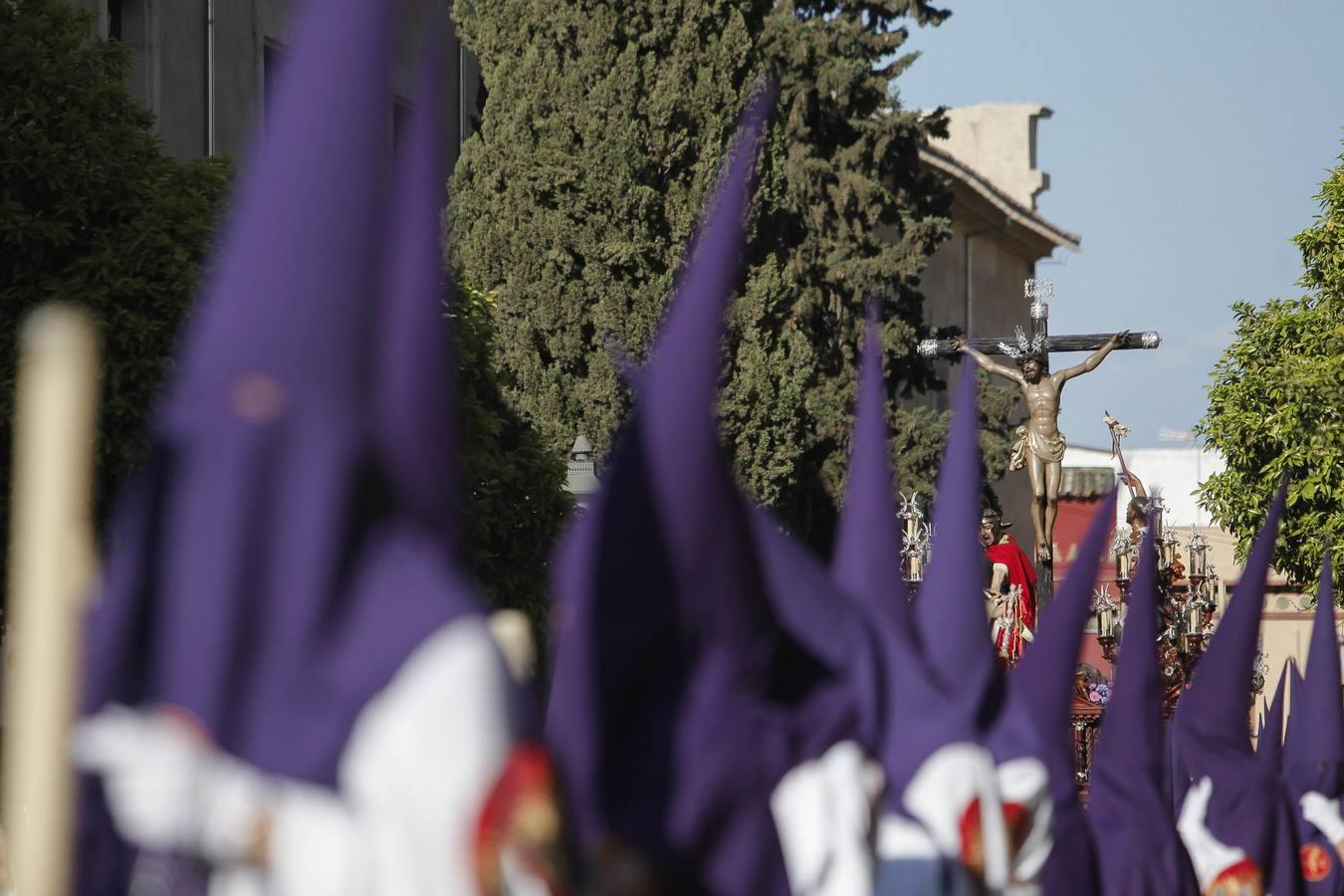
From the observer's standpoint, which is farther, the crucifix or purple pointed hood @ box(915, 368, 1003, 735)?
the crucifix

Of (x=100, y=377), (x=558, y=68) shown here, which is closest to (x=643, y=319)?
(x=558, y=68)

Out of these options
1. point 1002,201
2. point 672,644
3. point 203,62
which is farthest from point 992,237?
point 672,644

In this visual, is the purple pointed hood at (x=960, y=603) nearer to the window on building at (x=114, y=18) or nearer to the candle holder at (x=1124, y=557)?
the candle holder at (x=1124, y=557)

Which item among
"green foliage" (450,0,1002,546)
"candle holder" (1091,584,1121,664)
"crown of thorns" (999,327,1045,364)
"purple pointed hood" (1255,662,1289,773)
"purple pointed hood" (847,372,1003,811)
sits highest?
"green foliage" (450,0,1002,546)

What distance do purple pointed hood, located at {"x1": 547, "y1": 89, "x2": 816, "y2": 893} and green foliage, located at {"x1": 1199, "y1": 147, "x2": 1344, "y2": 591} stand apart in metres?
21.1

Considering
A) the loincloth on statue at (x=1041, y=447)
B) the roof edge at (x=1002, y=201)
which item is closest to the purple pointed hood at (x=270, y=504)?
the loincloth on statue at (x=1041, y=447)

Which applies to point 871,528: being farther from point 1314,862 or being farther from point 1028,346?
point 1028,346

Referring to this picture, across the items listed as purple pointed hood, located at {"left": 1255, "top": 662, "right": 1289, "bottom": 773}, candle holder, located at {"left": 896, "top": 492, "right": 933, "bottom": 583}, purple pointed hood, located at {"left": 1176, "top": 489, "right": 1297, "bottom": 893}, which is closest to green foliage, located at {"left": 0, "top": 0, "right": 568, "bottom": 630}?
candle holder, located at {"left": 896, "top": 492, "right": 933, "bottom": 583}

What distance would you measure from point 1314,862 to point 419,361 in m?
4.90

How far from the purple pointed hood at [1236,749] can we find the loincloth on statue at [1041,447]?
946cm

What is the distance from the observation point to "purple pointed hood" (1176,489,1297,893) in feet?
20.5

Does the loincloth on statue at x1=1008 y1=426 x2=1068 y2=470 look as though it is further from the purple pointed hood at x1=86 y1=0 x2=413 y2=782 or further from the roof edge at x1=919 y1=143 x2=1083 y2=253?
the roof edge at x1=919 y1=143 x2=1083 y2=253

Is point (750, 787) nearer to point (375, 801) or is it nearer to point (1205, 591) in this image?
point (375, 801)

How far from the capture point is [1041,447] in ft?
52.1
